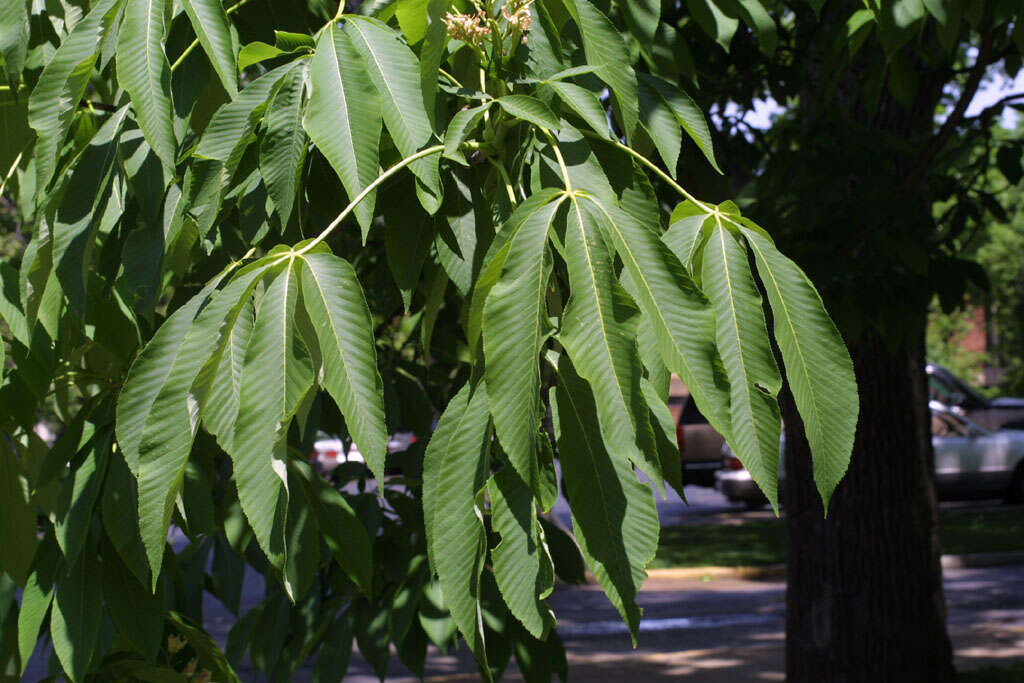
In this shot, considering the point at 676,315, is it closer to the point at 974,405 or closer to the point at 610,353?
the point at 610,353

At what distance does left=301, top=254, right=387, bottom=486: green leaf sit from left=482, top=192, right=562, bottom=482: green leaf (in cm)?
15

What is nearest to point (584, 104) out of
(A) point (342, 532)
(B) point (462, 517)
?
(B) point (462, 517)

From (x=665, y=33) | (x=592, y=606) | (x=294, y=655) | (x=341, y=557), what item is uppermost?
(x=665, y=33)

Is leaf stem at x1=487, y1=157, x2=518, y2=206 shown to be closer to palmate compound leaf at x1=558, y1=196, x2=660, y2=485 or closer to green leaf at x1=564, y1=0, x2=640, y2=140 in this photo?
green leaf at x1=564, y1=0, x2=640, y2=140

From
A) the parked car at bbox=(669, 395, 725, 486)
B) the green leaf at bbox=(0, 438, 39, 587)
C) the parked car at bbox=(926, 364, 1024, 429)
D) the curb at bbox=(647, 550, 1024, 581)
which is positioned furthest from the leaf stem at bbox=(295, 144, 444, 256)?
the parked car at bbox=(926, 364, 1024, 429)

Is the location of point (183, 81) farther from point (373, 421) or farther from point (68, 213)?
point (373, 421)

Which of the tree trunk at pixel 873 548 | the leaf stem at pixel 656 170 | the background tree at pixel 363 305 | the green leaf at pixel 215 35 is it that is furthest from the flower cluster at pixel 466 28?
the tree trunk at pixel 873 548

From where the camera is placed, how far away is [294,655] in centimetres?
305

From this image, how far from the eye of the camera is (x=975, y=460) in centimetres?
1695

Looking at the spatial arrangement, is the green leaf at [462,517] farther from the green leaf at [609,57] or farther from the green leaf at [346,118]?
the green leaf at [609,57]

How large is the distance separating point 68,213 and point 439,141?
66 centimetres

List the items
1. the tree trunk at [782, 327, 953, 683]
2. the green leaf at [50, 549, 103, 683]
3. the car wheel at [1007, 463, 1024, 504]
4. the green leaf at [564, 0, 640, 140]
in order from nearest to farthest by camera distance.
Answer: the green leaf at [564, 0, 640, 140]
the green leaf at [50, 549, 103, 683]
the tree trunk at [782, 327, 953, 683]
the car wheel at [1007, 463, 1024, 504]

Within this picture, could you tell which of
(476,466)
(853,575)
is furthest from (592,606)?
(476,466)

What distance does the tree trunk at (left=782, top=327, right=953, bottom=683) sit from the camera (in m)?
5.35
